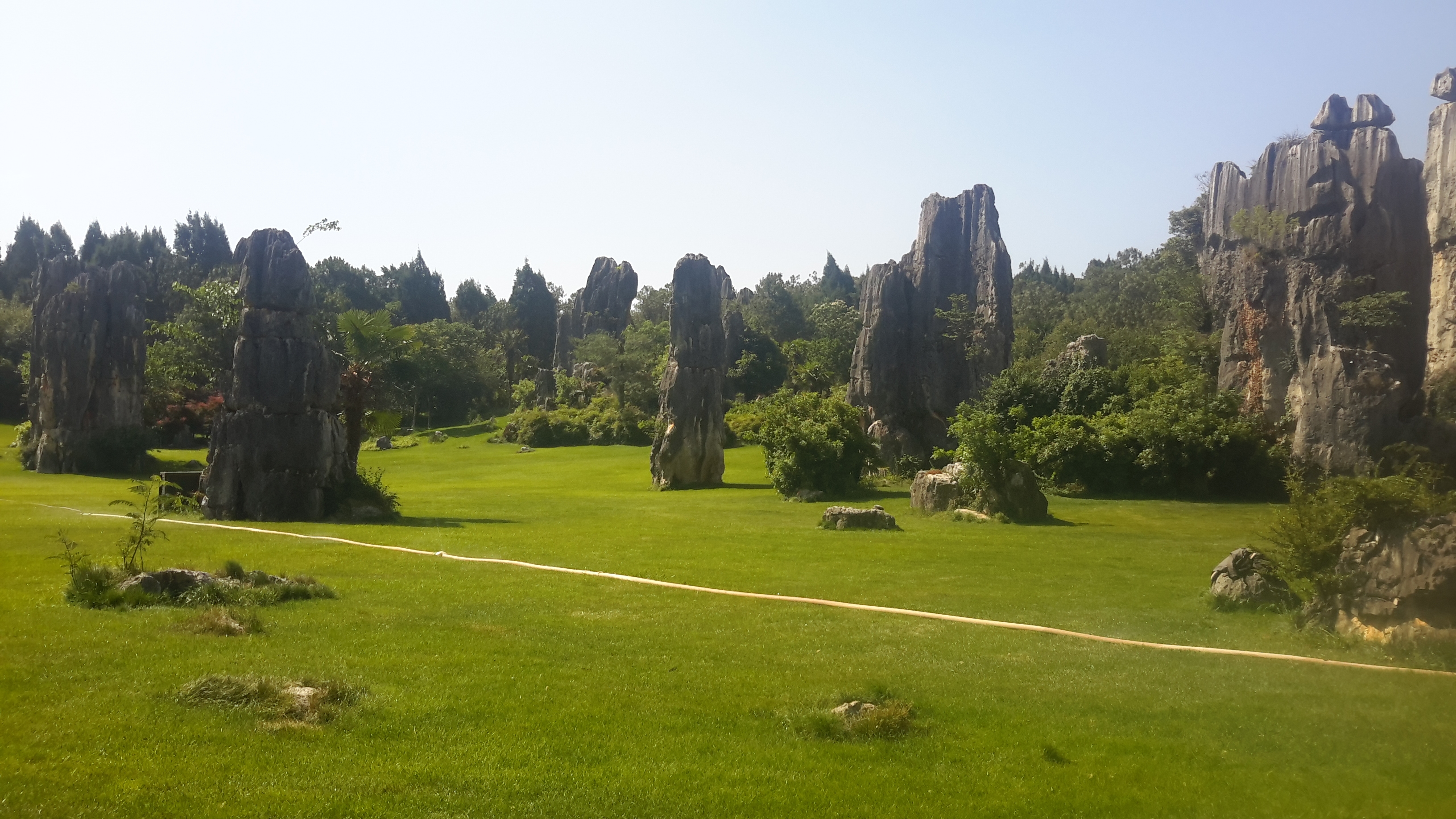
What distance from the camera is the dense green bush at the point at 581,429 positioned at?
65.1 meters

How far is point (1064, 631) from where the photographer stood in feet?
39.8

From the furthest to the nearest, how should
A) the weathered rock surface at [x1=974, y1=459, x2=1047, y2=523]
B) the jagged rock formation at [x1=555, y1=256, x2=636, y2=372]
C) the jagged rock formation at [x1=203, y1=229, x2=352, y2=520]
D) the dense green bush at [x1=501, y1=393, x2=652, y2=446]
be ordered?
the jagged rock formation at [x1=555, y1=256, x2=636, y2=372] < the dense green bush at [x1=501, y1=393, x2=652, y2=446] < the weathered rock surface at [x1=974, y1=459, x2=1047, y2=523] < the jagged rock formation at [x1=203, y1=229, x2=352, y2=520]

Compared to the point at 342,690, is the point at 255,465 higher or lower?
higher

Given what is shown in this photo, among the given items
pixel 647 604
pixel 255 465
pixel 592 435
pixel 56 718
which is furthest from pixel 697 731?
pixel 592 435

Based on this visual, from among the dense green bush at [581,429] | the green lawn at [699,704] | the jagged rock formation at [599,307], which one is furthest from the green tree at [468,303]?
the green lawn at [699,704]

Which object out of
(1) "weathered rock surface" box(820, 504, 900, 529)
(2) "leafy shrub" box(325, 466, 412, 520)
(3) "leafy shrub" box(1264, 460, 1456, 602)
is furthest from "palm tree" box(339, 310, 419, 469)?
(3) "leafy shrub" box(1264, 460, 1456, 602)

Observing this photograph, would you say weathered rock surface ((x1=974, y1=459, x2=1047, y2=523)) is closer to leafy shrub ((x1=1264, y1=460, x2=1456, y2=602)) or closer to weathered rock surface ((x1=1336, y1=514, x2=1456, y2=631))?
leafy shrub ((x1=1264, y1=460, x2=1456, y2=602))

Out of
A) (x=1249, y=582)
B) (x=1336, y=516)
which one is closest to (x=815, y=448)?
(x=1249, y=582)

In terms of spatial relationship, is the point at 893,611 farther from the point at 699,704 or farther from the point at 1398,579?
Answer: the point at 1398,579

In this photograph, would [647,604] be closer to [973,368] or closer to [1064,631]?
[1064,631]

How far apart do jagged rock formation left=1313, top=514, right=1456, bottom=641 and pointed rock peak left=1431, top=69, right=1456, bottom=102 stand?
28.4 meters

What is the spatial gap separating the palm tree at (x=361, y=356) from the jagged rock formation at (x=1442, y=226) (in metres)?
33.5

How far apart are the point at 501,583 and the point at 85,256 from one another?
11889 centimetres

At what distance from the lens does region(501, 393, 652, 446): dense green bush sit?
65.1 metres
